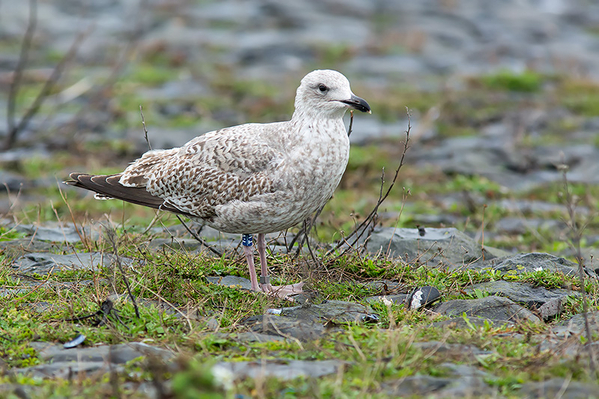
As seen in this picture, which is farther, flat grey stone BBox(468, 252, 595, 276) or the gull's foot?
flat grey stone BBox(468, 252, 595, 276)

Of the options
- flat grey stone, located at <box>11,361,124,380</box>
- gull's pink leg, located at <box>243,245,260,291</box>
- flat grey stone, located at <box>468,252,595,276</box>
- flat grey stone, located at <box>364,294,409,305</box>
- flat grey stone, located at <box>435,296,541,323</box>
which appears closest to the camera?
flat grey stone, located at <box>11,361,124,380</box>

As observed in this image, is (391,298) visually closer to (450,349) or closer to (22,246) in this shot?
(450,349)

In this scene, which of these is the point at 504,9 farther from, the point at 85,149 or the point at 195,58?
the point at 85,149

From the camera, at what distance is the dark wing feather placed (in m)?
6.54

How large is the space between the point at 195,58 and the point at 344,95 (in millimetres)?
15536

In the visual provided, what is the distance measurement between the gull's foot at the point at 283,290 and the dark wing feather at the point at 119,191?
1.19 m

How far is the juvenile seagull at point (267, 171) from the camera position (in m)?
5.84

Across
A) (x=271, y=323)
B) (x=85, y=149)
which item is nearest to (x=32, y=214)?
(x=85, y=149)

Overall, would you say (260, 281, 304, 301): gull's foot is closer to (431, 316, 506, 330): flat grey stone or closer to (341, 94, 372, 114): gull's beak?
(431, 316, 506, 330): flat grey stone

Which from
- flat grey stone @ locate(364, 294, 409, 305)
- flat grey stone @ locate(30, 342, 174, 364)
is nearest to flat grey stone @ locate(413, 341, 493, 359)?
flat grey stone @ locate(364, 294, 409, 305)

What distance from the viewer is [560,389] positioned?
3.96m

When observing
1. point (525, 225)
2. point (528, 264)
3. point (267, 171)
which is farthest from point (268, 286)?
point (525, 225)

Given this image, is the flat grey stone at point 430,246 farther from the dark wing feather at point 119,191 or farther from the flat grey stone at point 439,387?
the flat grey stone at point 439,387

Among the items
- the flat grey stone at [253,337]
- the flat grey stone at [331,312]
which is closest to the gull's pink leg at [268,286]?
the flat grey stone at [331,312]
